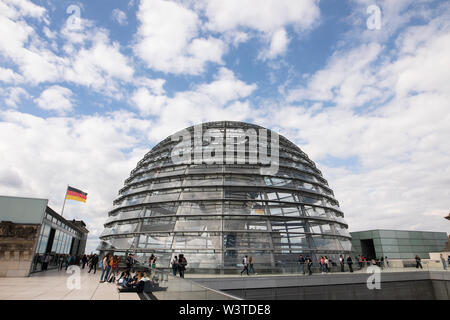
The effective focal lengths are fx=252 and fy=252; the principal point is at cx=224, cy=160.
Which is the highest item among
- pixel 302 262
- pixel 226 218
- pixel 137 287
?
pixel 226 218

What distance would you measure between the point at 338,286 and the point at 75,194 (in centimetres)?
3227

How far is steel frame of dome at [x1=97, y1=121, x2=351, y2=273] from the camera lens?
55.9 ft

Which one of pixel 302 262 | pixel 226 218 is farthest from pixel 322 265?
pixel 226 218

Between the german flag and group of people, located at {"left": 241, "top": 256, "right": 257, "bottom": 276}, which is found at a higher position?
the german flag

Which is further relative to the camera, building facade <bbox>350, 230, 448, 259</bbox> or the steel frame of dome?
building facade <bbox>350, 230, 448, 259</bbox>

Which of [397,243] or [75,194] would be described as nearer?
[75,194]

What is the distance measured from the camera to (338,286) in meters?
15.1

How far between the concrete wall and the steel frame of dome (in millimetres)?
1383

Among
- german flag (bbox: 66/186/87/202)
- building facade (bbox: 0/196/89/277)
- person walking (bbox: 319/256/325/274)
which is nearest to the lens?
person walking (bbox: 319/256/325/274)

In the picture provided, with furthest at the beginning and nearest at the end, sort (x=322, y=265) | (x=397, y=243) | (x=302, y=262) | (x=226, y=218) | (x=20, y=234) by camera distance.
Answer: (x=397, y=243), (x=226, y=218), (x=20, y=234), (x=322, y=265), (x=302, y=262)

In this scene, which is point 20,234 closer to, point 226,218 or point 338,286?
point 226,218

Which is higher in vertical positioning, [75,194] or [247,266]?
[75,194]

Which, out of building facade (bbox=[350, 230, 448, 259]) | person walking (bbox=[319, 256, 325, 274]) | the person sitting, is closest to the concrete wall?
person walking (bbox=[319, 256, 325, 274])

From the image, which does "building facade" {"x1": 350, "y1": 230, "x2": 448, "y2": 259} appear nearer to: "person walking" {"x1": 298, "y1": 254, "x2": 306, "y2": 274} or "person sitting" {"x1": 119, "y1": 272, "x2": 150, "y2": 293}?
"person walking" {"x1": 298, "y1": 254, "x2": 306, "y2": 274}
